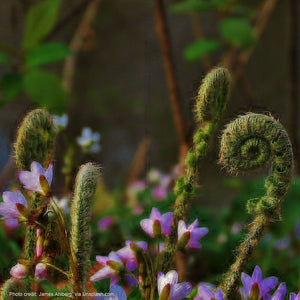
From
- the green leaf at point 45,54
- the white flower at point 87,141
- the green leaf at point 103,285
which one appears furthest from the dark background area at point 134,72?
the green leaf at point 103,285

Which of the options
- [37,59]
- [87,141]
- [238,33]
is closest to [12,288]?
[87,141]

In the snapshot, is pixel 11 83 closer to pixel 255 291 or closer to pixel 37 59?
pixel 37 59

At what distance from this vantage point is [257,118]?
0.29 metres

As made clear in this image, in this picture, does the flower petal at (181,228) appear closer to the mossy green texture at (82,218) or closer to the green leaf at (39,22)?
the mossy green texture at (82,218)

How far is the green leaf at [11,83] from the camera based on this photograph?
32.8 inches

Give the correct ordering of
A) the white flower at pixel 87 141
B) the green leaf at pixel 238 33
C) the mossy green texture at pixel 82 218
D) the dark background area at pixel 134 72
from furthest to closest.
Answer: the dark background area at pixel 134 72, the green leaf at pixel 238 33, the white flower at pixel 87 141, the mossy green texture at pixel 82 218

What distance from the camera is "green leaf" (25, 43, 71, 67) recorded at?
85 cm

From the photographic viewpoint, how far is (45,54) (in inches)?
33.8

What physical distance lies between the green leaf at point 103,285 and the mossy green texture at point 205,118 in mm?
51

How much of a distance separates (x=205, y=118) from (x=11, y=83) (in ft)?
1.99

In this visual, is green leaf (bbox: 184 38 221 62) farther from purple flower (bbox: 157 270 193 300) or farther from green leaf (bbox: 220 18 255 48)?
purple flower (bbox: 157 270 193 300)

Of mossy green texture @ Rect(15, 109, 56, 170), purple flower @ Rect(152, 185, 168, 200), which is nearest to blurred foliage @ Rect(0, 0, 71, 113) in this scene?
purple flower @ Rect(152, 185, 168, 200)

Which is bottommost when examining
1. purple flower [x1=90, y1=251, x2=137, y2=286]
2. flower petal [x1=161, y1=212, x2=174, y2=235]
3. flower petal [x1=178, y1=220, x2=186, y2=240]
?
purple flower [x1=90, y1=251, x2=137, y2=286]

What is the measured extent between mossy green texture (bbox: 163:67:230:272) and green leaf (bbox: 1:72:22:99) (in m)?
0.56
